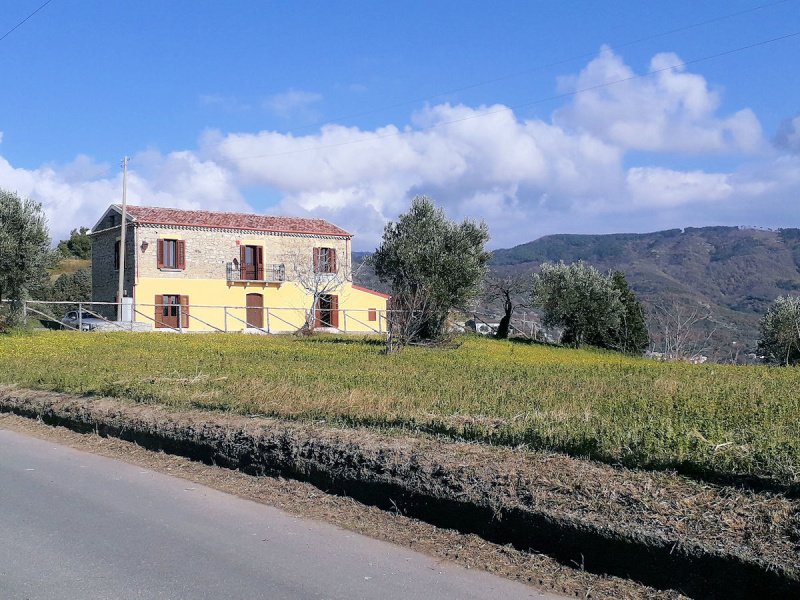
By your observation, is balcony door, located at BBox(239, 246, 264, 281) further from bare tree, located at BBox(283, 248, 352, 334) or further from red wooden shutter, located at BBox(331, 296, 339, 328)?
red wooden shutter, located at BBox(331, 296, 339, 328)

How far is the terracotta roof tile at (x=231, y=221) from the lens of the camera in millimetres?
47719

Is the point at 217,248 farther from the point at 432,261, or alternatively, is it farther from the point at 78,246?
the point at 78,246

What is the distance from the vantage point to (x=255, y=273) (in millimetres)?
50500

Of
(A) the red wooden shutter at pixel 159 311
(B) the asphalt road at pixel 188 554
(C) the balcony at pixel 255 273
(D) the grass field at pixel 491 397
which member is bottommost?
(B) the asphalt road at pixel 188 554

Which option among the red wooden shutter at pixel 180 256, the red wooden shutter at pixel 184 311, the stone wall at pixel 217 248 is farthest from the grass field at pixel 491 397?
the red wooden shutter at pixel 180 256

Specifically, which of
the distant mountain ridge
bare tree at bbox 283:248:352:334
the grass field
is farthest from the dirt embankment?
the distant mountain ridge

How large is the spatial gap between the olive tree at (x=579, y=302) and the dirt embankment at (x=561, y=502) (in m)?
33.8

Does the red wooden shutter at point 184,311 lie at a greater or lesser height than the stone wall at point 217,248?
lesser

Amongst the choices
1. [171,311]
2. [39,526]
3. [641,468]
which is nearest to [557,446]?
[641,468]

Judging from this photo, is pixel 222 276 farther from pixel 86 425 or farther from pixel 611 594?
pixel 611 594

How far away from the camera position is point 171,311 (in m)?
47.0

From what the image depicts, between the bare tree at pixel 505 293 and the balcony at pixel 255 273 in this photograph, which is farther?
the balcony at pixel 255 273

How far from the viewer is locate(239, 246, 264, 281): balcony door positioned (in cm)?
5009

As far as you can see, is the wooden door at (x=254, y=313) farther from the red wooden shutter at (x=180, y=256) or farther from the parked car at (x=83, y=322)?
the parked car at (x=83, y=322)
